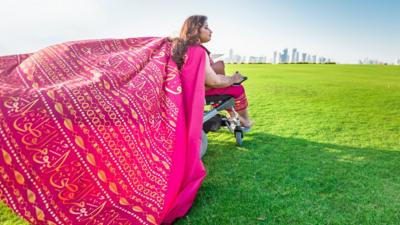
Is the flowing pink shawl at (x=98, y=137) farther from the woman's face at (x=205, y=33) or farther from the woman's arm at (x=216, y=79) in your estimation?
the woman's face at (x=205, y=33)

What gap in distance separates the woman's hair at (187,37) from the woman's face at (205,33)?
37 mm

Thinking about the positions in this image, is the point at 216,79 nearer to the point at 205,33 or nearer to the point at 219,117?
the point at 205,33

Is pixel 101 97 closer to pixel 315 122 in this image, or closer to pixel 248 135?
pixel 248 135

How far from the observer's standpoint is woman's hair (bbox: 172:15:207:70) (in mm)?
3172

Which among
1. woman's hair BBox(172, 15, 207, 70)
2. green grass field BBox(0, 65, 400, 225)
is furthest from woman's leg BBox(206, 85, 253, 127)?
woman's hair BBox(172, 15, 207, 70)

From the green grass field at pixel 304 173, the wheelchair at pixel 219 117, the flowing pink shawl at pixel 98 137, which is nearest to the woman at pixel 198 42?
the flowing pink shawl at pixel 98 137

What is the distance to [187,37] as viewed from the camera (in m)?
3.40

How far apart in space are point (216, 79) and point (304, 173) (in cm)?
131

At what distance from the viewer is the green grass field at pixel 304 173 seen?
2641 millimetres

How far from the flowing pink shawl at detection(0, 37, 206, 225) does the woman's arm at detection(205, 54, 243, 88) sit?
0.25 m

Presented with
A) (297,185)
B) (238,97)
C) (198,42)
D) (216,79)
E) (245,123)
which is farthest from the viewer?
(245,123)

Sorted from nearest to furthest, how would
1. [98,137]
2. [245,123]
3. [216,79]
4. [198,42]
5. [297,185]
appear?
1. [98,137]
2. [297,185]
3. [198,42]
4. [216,79]
5. [245,123]

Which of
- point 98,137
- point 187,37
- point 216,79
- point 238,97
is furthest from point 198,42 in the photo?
point 98,137

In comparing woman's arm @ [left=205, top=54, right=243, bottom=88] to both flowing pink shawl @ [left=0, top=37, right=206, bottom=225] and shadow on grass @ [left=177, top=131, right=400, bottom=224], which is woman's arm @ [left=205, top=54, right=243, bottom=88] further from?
shadow on grass @ [left=177, top=131, right=400, bottom=224]
